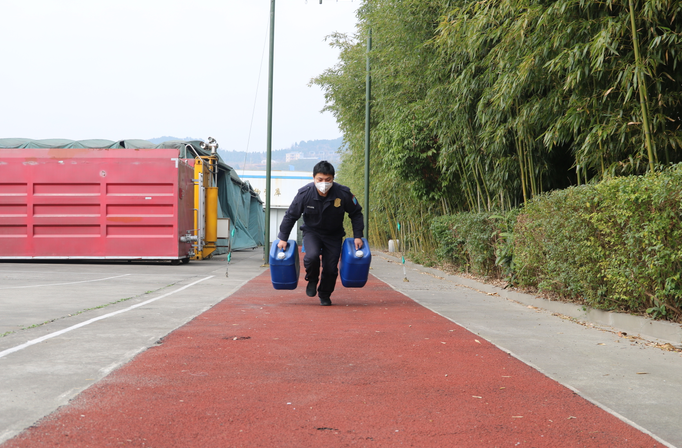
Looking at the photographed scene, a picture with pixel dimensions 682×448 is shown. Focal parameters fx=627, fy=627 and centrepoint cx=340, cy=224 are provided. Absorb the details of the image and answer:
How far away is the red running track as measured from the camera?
287cm

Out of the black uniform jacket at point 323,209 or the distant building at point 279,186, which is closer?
the black uniform jacket at point 323,209

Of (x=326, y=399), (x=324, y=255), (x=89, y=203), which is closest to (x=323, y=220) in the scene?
(x=324, y=255)

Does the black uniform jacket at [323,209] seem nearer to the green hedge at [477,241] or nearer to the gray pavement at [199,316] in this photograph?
the gray pavement at [199,316]

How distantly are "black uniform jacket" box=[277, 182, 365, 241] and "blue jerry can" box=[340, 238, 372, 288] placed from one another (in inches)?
7.8

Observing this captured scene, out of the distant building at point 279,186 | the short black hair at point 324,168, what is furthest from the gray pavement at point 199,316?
the distant building at point 279,186

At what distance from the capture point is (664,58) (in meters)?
6.58

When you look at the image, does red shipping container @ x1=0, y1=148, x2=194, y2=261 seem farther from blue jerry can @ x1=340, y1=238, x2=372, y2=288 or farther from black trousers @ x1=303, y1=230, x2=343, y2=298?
blue jerry can @ x1=340, y1=238, x2=372, y2=288

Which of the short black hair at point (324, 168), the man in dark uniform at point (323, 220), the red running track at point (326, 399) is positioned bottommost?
the red running track at point (326, 399)

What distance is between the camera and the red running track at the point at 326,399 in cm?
287

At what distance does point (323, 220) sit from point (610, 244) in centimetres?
326

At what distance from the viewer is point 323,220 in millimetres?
7727

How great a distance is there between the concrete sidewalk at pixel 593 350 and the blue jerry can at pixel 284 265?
5.94 ft

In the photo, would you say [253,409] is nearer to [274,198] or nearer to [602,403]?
[602,403]

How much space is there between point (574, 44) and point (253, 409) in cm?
593
